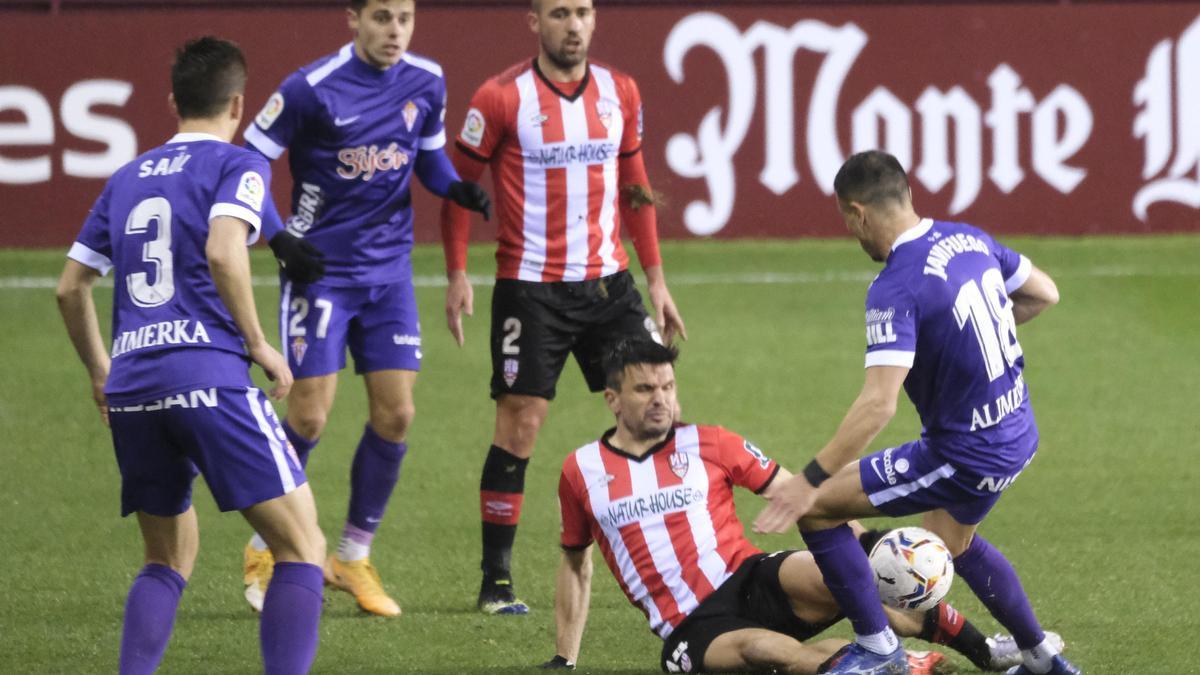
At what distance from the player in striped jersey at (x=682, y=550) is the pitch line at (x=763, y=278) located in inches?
302

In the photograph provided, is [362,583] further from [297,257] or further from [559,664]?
[297,257]

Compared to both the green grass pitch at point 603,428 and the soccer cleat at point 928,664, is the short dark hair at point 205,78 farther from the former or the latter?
the soccer cleat at point 928,664

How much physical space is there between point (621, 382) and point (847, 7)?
949 cm

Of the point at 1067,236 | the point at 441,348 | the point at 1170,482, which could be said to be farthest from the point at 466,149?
the point at 1067,236

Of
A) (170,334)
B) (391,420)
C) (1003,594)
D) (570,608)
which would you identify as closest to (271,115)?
(391,420)

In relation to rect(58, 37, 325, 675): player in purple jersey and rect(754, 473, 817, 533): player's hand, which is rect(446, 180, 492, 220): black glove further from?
rect(754, 473, 817, 533): player's hand

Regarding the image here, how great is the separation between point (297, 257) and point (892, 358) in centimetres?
185

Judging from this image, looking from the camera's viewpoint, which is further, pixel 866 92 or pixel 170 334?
pixel 866 92

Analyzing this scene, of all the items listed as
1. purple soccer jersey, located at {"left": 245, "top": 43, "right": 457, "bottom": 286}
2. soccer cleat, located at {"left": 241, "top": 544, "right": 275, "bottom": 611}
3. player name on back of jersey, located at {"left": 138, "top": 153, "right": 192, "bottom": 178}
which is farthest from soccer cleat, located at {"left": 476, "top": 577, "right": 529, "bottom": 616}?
player name on back of jersey, located at {"left": 138, "top": 153, "right": 192, "bottom": 178}

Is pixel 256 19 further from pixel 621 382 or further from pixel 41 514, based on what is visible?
pixel 621 382

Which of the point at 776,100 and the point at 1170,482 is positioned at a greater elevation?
the point at 776,100

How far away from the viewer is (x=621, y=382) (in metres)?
5.84

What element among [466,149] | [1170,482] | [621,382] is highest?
[466,149]

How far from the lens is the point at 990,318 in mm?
5332
